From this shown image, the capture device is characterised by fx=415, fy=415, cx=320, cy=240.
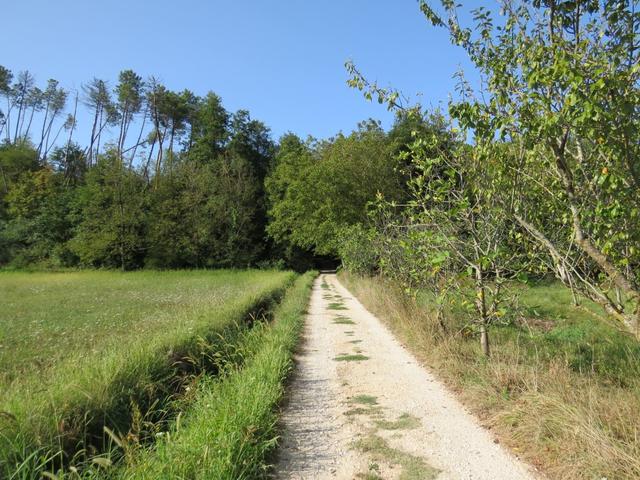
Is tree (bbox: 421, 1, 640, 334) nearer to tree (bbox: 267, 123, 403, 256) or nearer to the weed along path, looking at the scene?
the weed along path

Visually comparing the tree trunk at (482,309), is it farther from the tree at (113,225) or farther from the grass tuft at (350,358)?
the tree at (113,225)

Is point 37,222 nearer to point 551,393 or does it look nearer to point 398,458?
point 398,458

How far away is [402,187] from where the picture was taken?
2744 centimetres

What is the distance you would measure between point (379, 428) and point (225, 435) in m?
1.74

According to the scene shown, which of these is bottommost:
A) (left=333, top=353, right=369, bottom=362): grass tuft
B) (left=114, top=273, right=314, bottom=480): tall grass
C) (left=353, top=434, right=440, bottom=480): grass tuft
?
(left=333, top=353, right=369, bottom=362): grass tuft

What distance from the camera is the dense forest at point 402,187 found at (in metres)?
3.33

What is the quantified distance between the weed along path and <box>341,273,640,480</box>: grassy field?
0.27m

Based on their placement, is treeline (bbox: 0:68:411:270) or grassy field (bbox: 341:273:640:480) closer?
grassy field (bbox: 341:273:640:480)

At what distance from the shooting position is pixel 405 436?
4324 millimetres

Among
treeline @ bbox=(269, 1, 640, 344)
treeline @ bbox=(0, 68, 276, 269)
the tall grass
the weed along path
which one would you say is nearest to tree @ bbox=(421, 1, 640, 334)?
treeline @ bbox=(269, 1, 640, 344)

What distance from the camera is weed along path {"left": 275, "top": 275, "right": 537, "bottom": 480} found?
3.67 m

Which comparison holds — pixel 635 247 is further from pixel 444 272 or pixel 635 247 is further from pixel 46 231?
pixel 46 231

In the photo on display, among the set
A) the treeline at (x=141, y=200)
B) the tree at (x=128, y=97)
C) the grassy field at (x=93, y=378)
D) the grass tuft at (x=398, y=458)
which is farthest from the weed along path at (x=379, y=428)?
the tree at (x=128, y=97)

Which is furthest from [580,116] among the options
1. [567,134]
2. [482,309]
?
[482,309]
